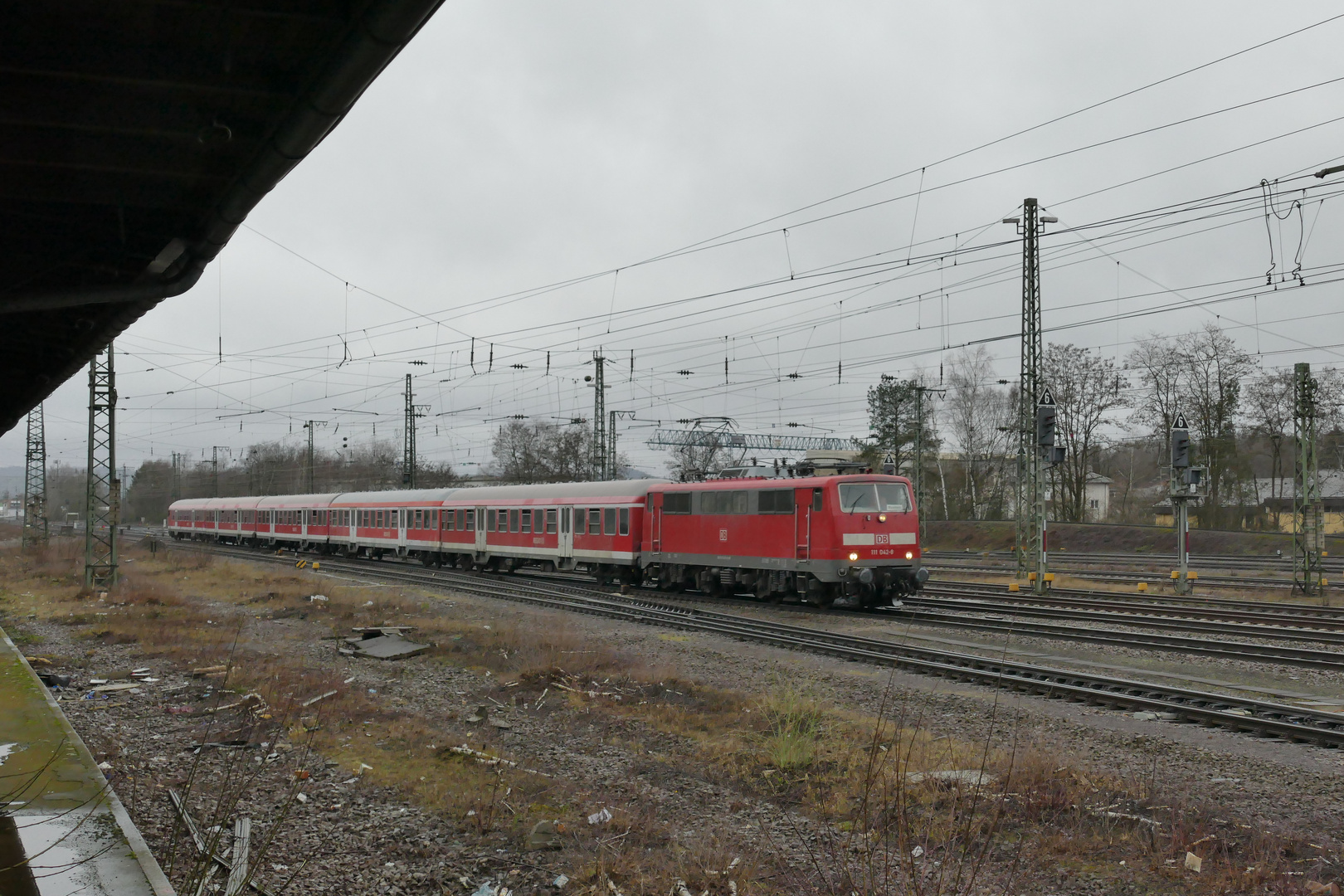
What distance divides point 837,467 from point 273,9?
1712cm

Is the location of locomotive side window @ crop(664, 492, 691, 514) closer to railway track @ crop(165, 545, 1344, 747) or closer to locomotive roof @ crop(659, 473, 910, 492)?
locomotive roof @ crop(659, 473, 910, 492)

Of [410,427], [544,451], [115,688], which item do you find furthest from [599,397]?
[115,688]

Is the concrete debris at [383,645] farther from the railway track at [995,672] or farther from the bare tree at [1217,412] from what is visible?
the bare tree at [1217,412]

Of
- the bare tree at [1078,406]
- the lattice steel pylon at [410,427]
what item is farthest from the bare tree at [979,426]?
the lattice steel pylon at [410,427]

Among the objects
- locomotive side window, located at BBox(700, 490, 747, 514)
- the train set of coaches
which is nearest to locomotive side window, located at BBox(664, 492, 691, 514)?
the train set of coaches

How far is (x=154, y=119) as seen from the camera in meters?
4.68

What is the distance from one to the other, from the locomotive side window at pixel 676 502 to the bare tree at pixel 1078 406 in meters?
32.1

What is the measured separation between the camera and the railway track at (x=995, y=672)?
365 inches

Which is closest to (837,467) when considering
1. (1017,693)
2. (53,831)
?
(1017,693)

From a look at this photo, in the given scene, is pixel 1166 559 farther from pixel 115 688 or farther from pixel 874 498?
pixel 115 688

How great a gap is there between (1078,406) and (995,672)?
137 ft

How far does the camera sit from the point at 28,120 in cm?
454

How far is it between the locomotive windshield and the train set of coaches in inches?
1.0

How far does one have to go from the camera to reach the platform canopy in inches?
149
